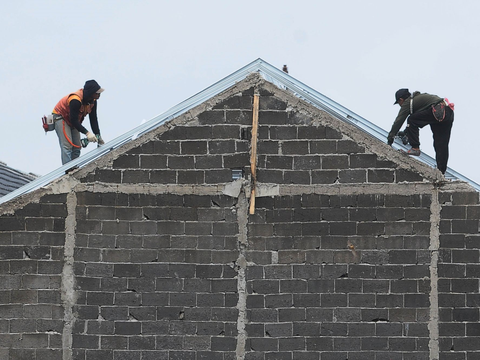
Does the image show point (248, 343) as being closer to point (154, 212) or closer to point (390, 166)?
point (154, 212)

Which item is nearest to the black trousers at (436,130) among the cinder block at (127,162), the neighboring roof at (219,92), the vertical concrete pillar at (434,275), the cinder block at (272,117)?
the neighboring roof at (219,92)

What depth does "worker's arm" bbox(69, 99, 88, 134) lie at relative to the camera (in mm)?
10203

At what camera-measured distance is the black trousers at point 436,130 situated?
31.6 feet

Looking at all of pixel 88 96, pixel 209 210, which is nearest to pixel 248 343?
pixel 209 210

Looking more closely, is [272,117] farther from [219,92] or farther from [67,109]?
[67,109]

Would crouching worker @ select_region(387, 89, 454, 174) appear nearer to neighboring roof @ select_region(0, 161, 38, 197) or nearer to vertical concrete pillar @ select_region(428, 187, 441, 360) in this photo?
vertical concrete pillar @ select_region(428, 187, 441, 360)

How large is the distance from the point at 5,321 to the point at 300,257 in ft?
12.7

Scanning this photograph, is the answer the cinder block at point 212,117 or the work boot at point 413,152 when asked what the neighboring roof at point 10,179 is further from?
the work boot at point 413,152

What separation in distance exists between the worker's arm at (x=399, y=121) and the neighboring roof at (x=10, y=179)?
838cm

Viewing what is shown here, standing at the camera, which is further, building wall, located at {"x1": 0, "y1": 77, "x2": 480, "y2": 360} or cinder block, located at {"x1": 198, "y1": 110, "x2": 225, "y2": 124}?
cinder block, located at {"x1": 198, "y1": 110, "x2": 225, "y2": 124}

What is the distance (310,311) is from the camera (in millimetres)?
9156

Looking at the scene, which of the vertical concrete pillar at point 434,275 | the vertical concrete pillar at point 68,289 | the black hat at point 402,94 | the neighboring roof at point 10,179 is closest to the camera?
the vertical concrete pillar at point 434,275

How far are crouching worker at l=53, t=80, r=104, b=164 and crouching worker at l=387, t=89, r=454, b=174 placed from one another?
4209 mm

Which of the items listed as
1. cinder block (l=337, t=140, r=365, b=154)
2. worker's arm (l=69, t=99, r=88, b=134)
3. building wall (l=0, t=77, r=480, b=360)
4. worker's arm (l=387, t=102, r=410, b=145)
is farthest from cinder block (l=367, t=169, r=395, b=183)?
worker's arm (l=69, t=99, r=88, b=134)
